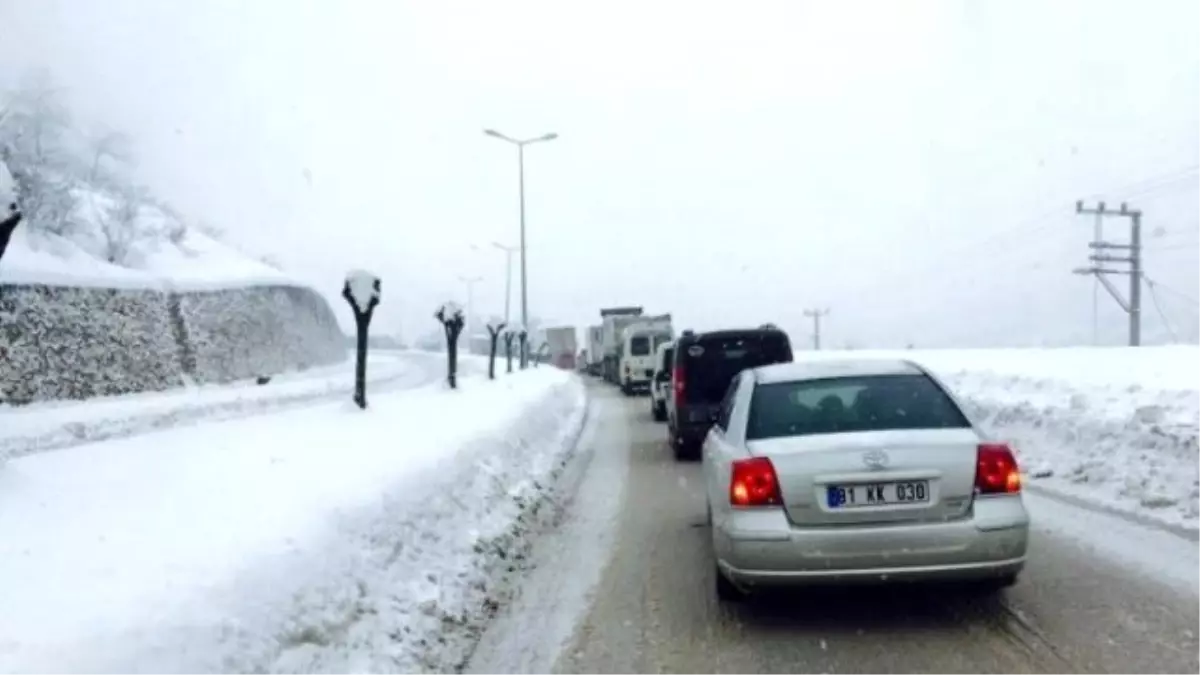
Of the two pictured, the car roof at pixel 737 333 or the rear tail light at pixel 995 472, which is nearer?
the rear tail light at pixel 995 472

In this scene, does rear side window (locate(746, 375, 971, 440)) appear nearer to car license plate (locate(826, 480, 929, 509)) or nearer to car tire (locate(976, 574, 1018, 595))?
car license plate (locate(826, 480, 929, 509))

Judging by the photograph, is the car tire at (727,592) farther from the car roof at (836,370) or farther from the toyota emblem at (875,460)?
the car roof at (836,370)

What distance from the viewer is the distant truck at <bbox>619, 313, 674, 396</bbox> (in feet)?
128

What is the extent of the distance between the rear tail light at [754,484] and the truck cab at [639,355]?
31.9m

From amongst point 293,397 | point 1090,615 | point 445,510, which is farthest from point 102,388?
point 1090,615

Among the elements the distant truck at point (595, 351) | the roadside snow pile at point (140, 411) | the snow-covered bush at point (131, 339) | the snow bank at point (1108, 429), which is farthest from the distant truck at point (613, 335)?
the snow bank at point (1108, 429)

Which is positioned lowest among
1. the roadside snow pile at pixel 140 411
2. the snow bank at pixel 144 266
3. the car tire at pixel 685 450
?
the roadside snow pile at pixel 140 411

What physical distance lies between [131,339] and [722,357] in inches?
942

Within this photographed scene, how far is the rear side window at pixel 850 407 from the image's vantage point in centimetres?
679

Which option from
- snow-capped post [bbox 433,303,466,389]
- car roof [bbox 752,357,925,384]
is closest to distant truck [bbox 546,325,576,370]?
A: snow-capped post [bbox 433,303,466,389]

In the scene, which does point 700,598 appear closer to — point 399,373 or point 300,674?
point 300,674

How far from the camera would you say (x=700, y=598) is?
7285 mm

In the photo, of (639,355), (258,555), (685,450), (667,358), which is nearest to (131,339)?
(639,355)

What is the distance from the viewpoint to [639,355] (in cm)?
3950
